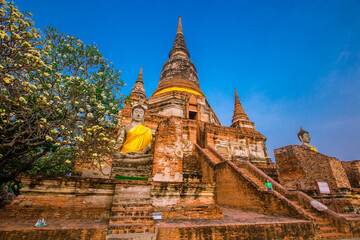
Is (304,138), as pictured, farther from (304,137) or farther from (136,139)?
(136,139)

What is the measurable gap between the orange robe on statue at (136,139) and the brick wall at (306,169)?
10.0 meters

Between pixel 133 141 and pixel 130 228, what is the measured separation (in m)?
2.68

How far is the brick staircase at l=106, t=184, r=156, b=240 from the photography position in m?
2.89

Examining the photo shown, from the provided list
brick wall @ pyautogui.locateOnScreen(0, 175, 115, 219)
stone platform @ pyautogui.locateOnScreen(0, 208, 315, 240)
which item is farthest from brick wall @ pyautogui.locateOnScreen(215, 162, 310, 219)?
brick wall @ pyautogui.locateOnScreen(0, 175, 115, 219)

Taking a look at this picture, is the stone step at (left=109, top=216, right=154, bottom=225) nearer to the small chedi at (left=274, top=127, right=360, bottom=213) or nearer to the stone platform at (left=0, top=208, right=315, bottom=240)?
the stone platform at (left=0, top=208, right=315, bottom=240)

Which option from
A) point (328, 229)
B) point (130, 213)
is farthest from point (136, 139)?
point (328, 229)

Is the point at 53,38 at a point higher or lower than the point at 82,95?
higher

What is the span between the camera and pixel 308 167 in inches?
424

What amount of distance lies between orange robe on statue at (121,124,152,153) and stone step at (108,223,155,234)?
7.56 feet

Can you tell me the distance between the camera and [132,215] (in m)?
3.27

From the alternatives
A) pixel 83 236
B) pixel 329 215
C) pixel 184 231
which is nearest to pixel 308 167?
pixel 329 215

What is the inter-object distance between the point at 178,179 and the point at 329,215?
5337mm

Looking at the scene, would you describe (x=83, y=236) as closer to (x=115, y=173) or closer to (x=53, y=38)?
(x=115, y=173)

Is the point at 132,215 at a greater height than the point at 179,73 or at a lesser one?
lesser
